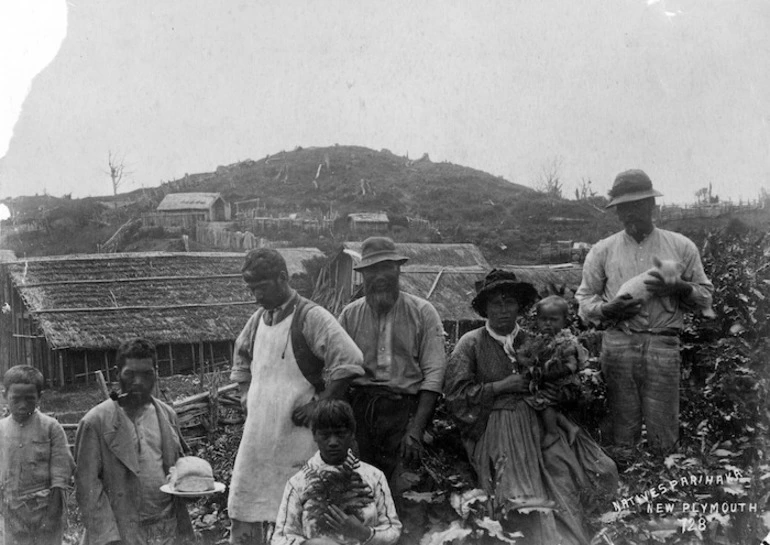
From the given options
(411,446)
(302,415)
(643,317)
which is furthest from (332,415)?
(643,317)

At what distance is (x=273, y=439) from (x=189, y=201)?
561 centimetres

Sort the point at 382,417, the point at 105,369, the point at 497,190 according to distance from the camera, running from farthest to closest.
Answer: the point at 497,190 → the point at 105,369 → the point at 382,417

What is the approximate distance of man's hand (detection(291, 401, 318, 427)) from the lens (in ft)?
12.0

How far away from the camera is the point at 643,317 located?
4.25 meters

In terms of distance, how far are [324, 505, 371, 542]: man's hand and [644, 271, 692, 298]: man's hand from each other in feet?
7.74

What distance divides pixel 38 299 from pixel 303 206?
4.15 m

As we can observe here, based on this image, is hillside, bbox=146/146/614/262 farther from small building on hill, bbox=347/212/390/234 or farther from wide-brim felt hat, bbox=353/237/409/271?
wide-brim felt hat, bbox=353/237/409/271

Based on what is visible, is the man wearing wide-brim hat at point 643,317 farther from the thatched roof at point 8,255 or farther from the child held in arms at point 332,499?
the thatched roof at point 8,255

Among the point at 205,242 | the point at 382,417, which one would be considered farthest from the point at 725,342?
the point at 205,242

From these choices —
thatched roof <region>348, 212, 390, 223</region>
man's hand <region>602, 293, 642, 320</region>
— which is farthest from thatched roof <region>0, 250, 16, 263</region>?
man's hand <region>602, 293, 642, 320</region>

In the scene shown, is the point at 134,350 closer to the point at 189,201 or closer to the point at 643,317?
the point at 643,317

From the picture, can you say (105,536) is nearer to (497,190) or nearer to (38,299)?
(38,299)

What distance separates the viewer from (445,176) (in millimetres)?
14141

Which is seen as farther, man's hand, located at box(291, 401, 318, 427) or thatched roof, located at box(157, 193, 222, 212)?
thatched roof, located at box(157, 193, 222, 212)
